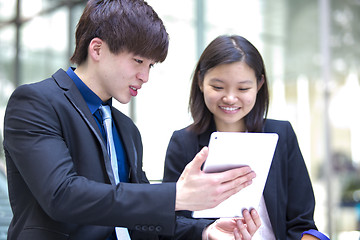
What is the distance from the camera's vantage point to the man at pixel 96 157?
Answer: 1175 millimetres

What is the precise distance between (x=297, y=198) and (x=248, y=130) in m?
0.35

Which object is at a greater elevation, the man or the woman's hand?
the man

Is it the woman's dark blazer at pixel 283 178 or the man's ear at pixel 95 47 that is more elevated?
the man's ear at pixel 95 47

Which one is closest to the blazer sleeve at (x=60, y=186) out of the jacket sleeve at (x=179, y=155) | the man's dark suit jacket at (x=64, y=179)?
the man's dark suit jacket at (x=64, y=179)

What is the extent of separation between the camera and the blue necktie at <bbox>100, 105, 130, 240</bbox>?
1.48 m

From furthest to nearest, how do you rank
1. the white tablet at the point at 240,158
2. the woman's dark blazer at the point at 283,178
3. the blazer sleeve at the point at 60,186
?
1. the woman's dark blazer at the point at 283,178
2. the white tablet at the point at 240,158
3. the blazer sleeve at the point at 60,186

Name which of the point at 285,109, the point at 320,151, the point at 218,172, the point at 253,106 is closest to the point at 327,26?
the point at 285,109

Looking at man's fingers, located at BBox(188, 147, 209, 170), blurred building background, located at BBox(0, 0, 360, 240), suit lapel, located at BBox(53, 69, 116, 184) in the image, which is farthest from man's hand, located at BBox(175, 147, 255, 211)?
blurred building background, located at BBox(0, 0, 360, 240)

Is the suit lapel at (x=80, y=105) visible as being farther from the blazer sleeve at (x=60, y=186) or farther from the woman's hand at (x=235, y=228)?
the woman's hand at (x=235, y=228)

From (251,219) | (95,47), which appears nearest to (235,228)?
(251,219)

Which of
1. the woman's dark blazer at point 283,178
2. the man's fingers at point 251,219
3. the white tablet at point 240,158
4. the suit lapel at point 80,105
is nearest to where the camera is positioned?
the white tablet at point 240,158

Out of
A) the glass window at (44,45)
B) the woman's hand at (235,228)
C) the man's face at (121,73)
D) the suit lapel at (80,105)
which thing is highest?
the glass window at (44,45)

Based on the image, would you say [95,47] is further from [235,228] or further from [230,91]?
[235,228]

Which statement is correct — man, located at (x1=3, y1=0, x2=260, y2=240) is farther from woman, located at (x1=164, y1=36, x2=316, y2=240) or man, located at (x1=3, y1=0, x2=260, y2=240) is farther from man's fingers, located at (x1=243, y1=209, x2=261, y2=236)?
woman, located at (x1=164, y1=36, x2=316, y2=240)
